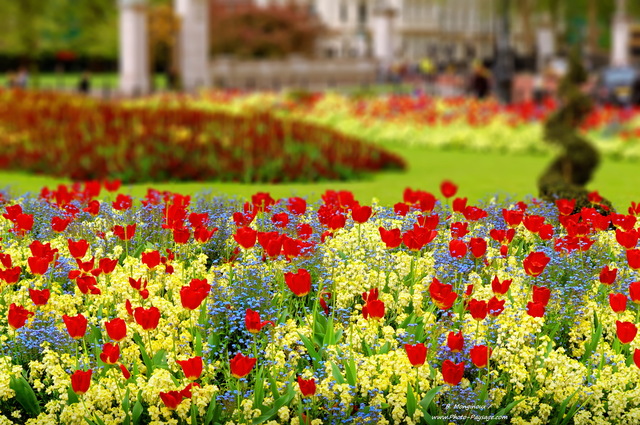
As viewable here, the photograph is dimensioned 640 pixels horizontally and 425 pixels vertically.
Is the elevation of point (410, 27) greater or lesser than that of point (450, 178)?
greater

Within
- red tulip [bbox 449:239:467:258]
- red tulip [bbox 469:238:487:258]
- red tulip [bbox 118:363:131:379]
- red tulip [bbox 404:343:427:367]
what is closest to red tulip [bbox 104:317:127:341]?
red tulip [bbox 118:363:131:379]

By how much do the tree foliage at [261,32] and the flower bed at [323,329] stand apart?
49936 millimetres

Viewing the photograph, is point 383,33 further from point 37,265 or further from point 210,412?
point 210,412

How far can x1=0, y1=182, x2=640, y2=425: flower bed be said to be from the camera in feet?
14.8

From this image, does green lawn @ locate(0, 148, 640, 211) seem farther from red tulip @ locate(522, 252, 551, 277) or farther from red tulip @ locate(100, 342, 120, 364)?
red tulip @ locate(100, 342, 120, 364)

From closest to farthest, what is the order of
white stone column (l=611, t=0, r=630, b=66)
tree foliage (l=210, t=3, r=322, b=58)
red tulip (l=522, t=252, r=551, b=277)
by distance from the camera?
1. red tulip (l=522, t=252, r=551, b=277)
2. tree foliage (l=210, t=3, r=322, b=58)
3. white stone column (l=611, t=0, r=630, b=66)

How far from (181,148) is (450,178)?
361 cm

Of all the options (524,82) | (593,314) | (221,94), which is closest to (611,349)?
(593,314)

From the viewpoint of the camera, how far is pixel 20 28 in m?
44.5

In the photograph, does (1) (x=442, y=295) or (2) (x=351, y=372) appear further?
(1) (x=442, y=295)

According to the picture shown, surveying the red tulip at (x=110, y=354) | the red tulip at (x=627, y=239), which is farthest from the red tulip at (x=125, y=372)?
the red tulip at (x=627, y=239)

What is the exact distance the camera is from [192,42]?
4031cm

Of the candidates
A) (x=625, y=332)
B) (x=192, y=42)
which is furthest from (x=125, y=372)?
(x=192, y=42)

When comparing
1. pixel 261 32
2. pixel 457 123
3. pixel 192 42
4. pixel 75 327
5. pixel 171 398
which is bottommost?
pixel 457 123
